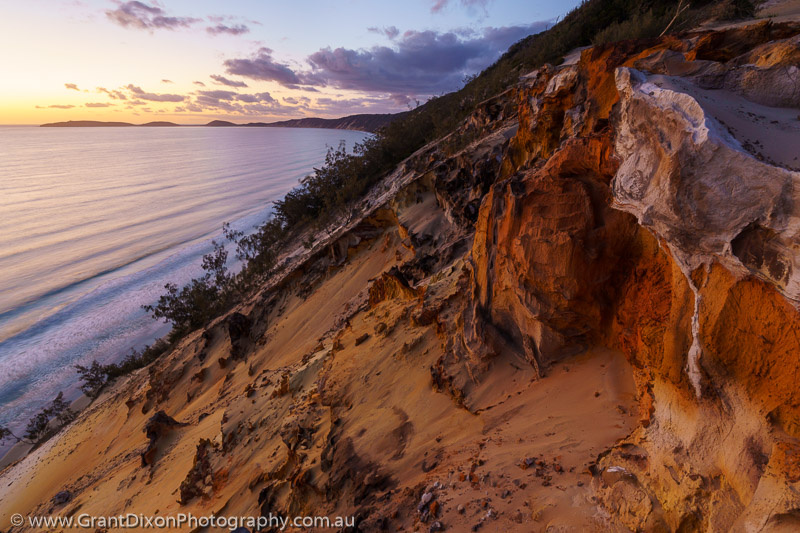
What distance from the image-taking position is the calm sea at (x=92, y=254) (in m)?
15.9

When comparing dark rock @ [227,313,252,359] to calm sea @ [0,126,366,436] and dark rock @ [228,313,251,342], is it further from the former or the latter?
calm sea @ [0,126,366,436]

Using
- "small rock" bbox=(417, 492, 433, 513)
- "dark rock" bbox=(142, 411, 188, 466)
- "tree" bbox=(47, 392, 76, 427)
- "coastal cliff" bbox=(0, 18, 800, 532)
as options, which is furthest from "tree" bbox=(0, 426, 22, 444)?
"small rock" bbox=(417, 492, 433, 513)

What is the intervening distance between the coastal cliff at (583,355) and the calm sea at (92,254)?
30.6 feet

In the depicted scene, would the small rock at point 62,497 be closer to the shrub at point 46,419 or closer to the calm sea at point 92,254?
the shrub at point 46,419

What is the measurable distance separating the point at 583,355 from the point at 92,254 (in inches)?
1134

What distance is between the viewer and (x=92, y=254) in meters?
23.7

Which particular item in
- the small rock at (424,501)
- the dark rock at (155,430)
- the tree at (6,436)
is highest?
the small rock at (424,501)

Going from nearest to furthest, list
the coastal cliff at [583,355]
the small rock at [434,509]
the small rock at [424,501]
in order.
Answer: the coastal cliff at [583,355] → the small rock at [434,509] → the small rock at [424,501]

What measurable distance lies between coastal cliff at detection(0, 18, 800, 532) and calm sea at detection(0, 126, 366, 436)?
9.32 meters

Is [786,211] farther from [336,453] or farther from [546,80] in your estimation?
[546,80]

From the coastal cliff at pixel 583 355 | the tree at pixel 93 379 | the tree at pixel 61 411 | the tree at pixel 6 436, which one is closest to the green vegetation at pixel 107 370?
the tree at pixel 93 379

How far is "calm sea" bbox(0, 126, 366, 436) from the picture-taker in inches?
626

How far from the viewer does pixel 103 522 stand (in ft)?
24.0

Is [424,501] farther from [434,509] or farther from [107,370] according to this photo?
[107,370]
